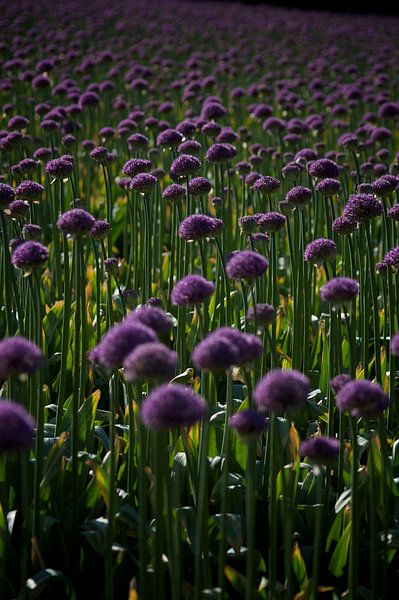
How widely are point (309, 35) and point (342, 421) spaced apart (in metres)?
12.5

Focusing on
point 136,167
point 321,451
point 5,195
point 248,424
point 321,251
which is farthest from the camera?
point 136,167

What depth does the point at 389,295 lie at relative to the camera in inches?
115

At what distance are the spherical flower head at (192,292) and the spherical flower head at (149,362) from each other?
35cm

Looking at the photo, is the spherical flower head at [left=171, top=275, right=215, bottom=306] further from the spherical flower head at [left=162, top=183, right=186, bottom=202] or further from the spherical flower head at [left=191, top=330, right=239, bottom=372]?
the spherical flower head at [left=162, top=183, right=186, bottom=202]

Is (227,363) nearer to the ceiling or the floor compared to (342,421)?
nearer to the ceiling

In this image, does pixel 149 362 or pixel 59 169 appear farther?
pixel 59 169

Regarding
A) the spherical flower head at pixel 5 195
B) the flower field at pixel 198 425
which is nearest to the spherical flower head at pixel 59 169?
the flower field at pixel 198 425

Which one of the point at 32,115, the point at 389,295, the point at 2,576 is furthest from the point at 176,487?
the point at 32,115

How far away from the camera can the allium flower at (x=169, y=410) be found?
1.47 metres

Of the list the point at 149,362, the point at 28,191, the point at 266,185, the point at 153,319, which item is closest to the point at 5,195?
the point at 28,191

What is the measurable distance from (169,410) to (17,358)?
0.38 m

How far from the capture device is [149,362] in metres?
1.51

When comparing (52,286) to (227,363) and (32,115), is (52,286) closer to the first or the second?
(227,363)

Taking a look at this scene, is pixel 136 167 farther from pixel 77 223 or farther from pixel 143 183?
pixel 77 223
